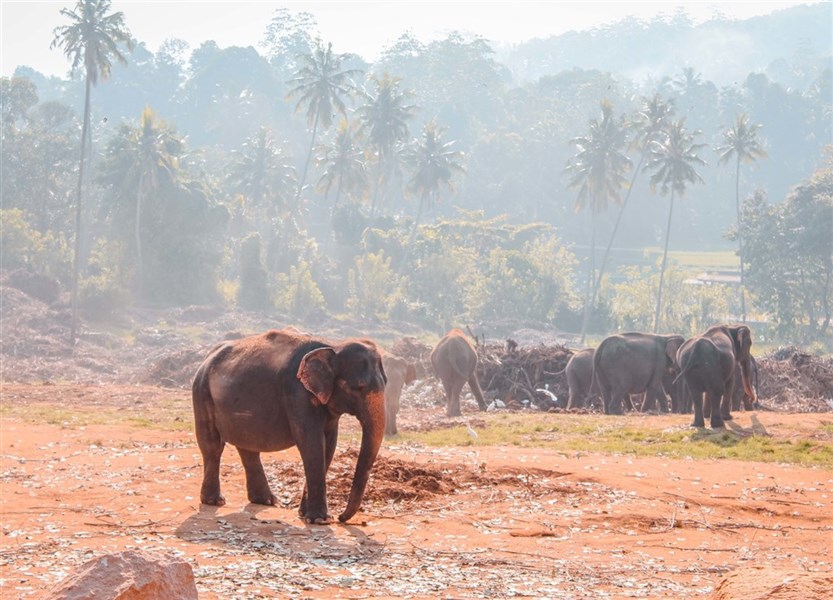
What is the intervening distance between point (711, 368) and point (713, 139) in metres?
106

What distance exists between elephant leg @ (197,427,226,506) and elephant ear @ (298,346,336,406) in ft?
6.13

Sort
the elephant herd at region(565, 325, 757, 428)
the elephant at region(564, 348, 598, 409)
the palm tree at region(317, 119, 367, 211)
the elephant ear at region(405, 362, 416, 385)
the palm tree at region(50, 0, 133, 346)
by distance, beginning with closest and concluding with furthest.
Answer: the elephant ear at region(405, 362, 416, 385), the elephant herd at region(565, 325, 757, 428), the elephant at region(564, 348, 598, 409), the palm tree at region(50, 0, 133, 346), the palm tree at region(317, 119, 367, 211)

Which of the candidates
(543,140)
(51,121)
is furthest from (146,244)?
(543,140)

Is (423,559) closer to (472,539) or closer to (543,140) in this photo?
(472,539)

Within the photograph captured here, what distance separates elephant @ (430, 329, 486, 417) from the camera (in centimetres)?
2572

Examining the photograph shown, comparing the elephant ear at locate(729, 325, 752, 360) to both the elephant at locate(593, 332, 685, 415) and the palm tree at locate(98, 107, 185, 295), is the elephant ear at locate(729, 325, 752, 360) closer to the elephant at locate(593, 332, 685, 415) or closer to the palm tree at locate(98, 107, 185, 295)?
the elephant at locate(593, 332, 685, 415)

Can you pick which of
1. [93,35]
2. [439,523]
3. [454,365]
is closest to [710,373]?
[454,365]

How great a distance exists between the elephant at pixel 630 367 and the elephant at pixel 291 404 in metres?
14.8

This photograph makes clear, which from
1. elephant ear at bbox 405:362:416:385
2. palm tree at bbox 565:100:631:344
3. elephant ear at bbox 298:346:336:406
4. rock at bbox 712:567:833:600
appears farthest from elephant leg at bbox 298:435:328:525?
palm tree at bbox 565:100:631:344

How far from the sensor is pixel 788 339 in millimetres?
67125

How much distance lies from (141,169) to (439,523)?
58752 millimetres

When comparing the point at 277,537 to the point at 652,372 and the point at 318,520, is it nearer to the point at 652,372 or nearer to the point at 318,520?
the point at 318,520

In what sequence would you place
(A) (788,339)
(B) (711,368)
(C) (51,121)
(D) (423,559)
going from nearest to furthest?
(D) (423,559) < (B) (711,368) < (A) (788,339) < (C) (51,121)

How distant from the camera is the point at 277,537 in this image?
1109 centimetres
